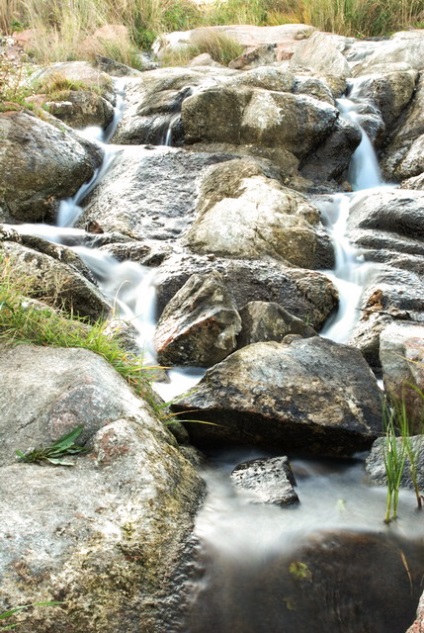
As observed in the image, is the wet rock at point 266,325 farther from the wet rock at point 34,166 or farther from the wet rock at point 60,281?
the wet rock at point 34,166

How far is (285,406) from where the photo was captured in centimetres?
392

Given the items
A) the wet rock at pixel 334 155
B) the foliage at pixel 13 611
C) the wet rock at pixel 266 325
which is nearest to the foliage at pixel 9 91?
the wet rock at pixel 334 155

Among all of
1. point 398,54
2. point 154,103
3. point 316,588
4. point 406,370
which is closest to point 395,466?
point 316,588

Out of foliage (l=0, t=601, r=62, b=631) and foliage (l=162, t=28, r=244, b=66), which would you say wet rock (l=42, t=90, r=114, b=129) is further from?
foliage (l=0, t=601, r=62, b=631)

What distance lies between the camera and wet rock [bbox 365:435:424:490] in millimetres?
3435

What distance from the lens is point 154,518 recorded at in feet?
8.82

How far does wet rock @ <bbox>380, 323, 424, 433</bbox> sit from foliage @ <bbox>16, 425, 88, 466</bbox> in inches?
79.1

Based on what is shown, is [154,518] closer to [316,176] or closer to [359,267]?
[359,267]

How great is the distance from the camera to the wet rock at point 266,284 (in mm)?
5836

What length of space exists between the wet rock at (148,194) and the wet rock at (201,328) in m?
2.30

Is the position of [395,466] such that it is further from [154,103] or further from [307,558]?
[154,103]

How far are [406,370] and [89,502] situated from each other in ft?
7.90

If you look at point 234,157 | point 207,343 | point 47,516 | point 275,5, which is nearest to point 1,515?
point 47,516

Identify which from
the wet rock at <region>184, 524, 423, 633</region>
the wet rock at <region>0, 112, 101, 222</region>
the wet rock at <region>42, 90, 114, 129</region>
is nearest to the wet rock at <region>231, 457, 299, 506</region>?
the wet rock at <region>184, 524, 423, 633</region>
